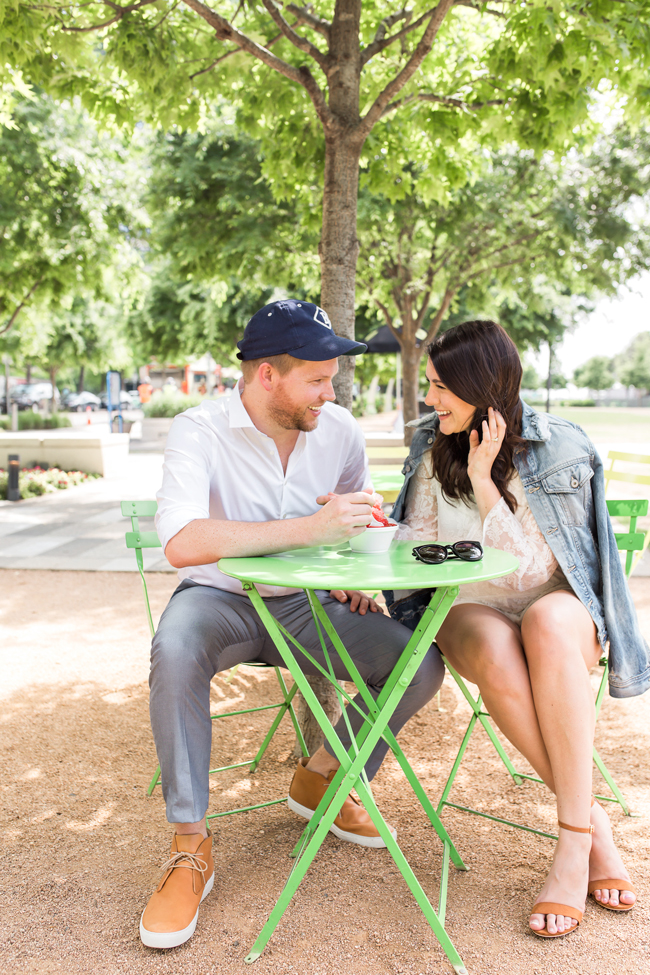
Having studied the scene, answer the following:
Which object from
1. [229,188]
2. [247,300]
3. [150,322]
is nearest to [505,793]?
[229,188]

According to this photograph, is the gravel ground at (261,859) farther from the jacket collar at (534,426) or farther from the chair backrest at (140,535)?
the jacket collar at (534,426)

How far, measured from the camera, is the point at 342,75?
3650 mm

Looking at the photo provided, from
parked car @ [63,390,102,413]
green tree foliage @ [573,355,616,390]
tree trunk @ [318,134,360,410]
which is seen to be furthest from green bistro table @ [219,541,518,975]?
green tree foliage @ [573,355,616,390]

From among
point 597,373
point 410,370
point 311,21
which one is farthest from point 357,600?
point 597,373

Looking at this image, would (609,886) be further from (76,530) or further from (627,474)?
(76,530)

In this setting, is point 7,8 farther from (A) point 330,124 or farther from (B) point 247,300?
(B) point 247,300

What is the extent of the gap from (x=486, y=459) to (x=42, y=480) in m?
10.4

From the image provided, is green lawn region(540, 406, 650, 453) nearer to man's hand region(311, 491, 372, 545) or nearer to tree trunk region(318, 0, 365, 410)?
tree trunk region(318, 0, 365, 410)

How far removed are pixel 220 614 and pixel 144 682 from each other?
1922 millimetres

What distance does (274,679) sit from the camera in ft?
13.6

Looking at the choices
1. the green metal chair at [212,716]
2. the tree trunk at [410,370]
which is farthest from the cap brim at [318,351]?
the tree trunk at [410,370]

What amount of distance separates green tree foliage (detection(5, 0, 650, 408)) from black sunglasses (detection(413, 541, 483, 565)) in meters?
1.49

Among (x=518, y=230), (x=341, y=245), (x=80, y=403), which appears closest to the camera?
(x=341, y=245)

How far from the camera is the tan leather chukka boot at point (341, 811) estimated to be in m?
2.53
